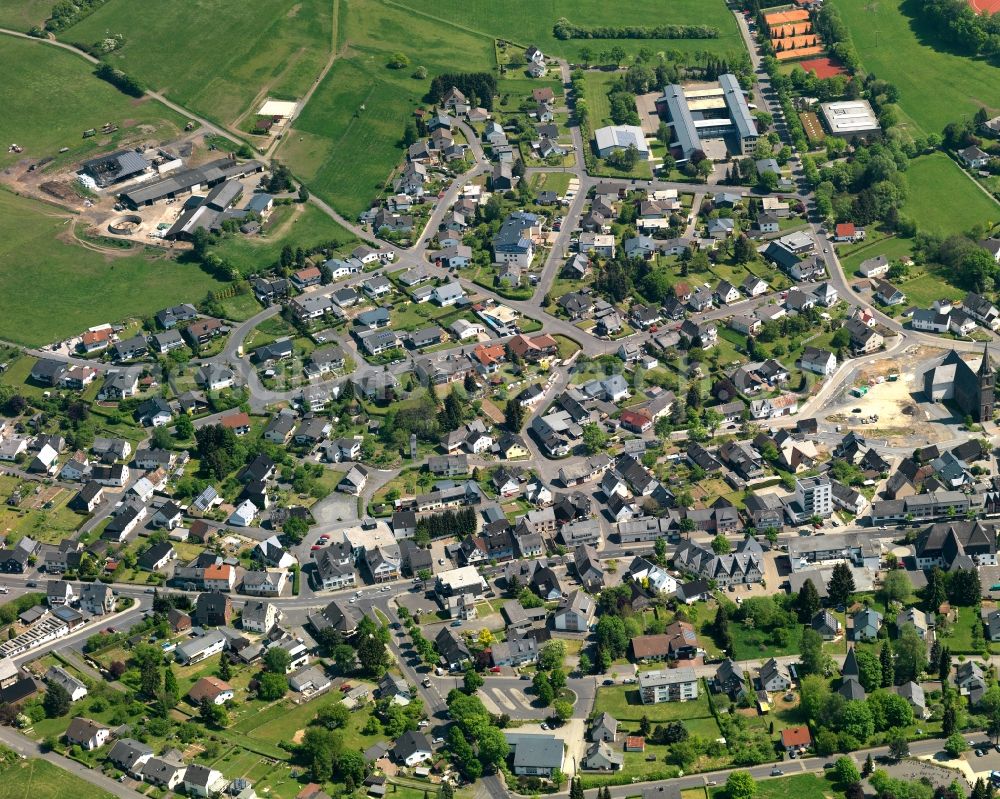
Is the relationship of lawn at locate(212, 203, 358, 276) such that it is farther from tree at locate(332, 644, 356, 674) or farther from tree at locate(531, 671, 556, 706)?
tree at locate(531, 671, 556, 706)

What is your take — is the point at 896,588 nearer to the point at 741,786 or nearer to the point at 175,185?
the point at 741,786

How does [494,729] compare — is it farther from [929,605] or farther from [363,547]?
[929,605]

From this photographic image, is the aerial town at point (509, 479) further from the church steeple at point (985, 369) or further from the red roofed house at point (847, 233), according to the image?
the red roofed house at point (847, 233)

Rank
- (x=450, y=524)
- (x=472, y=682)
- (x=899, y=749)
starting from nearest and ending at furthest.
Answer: (x=899, y=749) < (x=472, y=682) < (x=450, y=524)

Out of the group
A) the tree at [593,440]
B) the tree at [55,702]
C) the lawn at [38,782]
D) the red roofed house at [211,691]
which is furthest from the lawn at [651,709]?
the tree at [55,702]

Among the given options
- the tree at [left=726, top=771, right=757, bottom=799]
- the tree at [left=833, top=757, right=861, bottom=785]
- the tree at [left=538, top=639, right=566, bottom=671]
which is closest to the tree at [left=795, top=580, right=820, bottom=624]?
the tree at [left=833, top=757, right=861, bottom=785]

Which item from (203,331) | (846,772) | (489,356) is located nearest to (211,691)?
(846,772)
